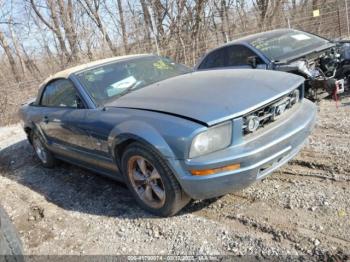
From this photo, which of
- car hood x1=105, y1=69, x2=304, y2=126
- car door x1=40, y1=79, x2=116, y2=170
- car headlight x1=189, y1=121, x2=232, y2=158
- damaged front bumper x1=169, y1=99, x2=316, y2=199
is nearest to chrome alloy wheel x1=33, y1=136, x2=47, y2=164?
car door x1=40, y1=79, x2=116, y2=170

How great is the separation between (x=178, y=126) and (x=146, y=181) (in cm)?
81

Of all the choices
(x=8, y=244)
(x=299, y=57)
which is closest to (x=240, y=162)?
(x=8, y=244)

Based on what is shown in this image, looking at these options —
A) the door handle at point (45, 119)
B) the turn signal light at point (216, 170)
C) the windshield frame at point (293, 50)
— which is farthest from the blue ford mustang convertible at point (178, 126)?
the windshield frame at point (293, 50)

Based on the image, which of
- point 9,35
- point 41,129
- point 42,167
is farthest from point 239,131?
point 9,35

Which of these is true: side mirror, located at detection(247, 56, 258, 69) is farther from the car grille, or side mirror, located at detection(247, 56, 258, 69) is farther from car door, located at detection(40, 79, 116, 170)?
car door, located at detection(40, 79, 116, 170)

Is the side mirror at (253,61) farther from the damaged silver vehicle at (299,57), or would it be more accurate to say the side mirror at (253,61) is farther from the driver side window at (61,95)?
the driver side window at (61,95)

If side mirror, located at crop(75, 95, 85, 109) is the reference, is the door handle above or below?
below

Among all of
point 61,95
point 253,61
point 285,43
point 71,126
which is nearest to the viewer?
point 71,126

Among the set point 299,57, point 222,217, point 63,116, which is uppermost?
point 63,116

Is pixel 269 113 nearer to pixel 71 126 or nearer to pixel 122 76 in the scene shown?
pixel 122 76

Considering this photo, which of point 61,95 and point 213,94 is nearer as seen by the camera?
point 213,94

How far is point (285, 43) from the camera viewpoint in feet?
21.0

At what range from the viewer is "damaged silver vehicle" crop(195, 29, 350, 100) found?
5551 mm

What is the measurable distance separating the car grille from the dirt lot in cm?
76
